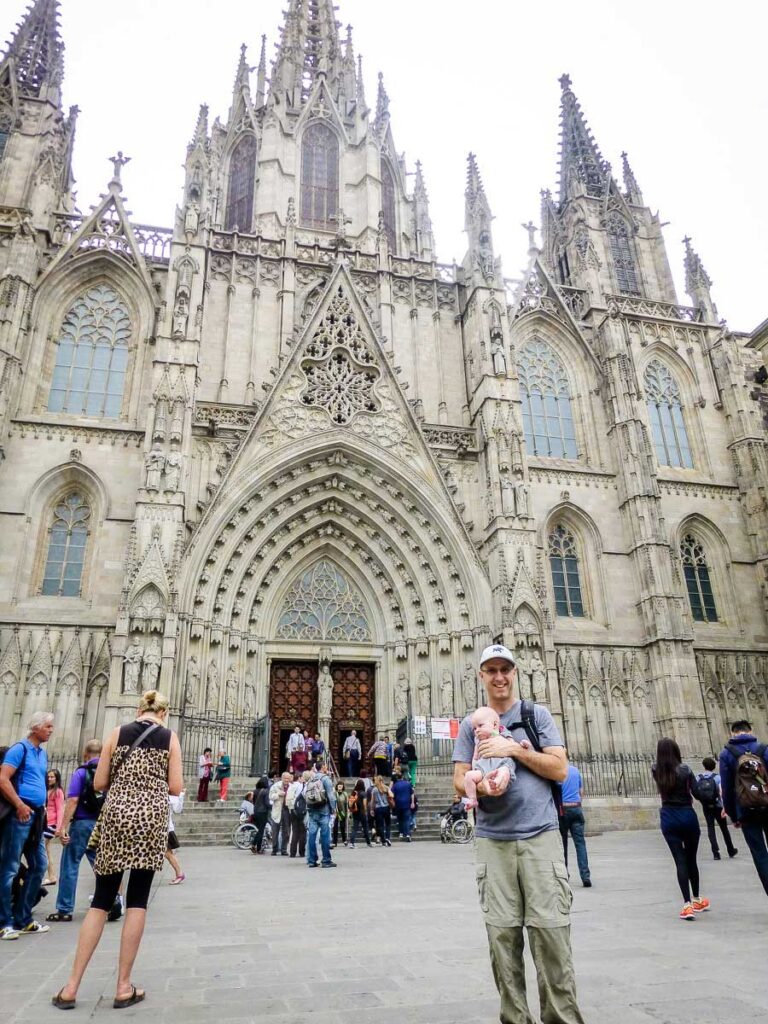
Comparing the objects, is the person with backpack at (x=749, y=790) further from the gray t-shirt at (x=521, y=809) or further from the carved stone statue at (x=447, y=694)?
the carved stone statue at (x=447, y=694)

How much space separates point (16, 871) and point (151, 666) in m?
11.6

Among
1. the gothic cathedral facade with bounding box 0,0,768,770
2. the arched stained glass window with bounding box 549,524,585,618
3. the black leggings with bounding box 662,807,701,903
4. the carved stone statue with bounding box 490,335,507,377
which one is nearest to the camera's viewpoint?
the black leggings with bounding box 662,807,701,903

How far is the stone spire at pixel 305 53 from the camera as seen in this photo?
3250 cm

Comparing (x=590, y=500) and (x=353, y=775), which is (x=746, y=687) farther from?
(x=353, y=775)

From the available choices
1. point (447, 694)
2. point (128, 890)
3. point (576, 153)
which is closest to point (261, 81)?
point (576, 153)

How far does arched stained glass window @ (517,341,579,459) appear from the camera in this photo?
1057 inches

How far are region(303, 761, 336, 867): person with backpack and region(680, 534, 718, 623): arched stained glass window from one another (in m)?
18.5

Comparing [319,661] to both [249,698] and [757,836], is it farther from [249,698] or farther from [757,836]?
[757,836]

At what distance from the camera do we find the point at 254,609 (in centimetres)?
2150

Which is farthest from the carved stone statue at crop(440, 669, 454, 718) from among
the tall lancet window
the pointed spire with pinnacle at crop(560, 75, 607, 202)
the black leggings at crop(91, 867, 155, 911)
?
the pointed spire with pinnacle at crop(560, 75, 607, 202)

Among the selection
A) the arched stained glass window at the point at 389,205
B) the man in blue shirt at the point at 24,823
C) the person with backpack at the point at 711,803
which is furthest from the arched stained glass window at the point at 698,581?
the man in blue shirt at the point at 24,823

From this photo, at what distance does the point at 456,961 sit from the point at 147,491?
16365mm

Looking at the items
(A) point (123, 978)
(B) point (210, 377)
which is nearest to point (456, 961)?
(A) point (123, 978)

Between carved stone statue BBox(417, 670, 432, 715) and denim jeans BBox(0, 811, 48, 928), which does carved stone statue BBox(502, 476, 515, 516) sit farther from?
denim jeans BBox(0, 811, 48, 928)
